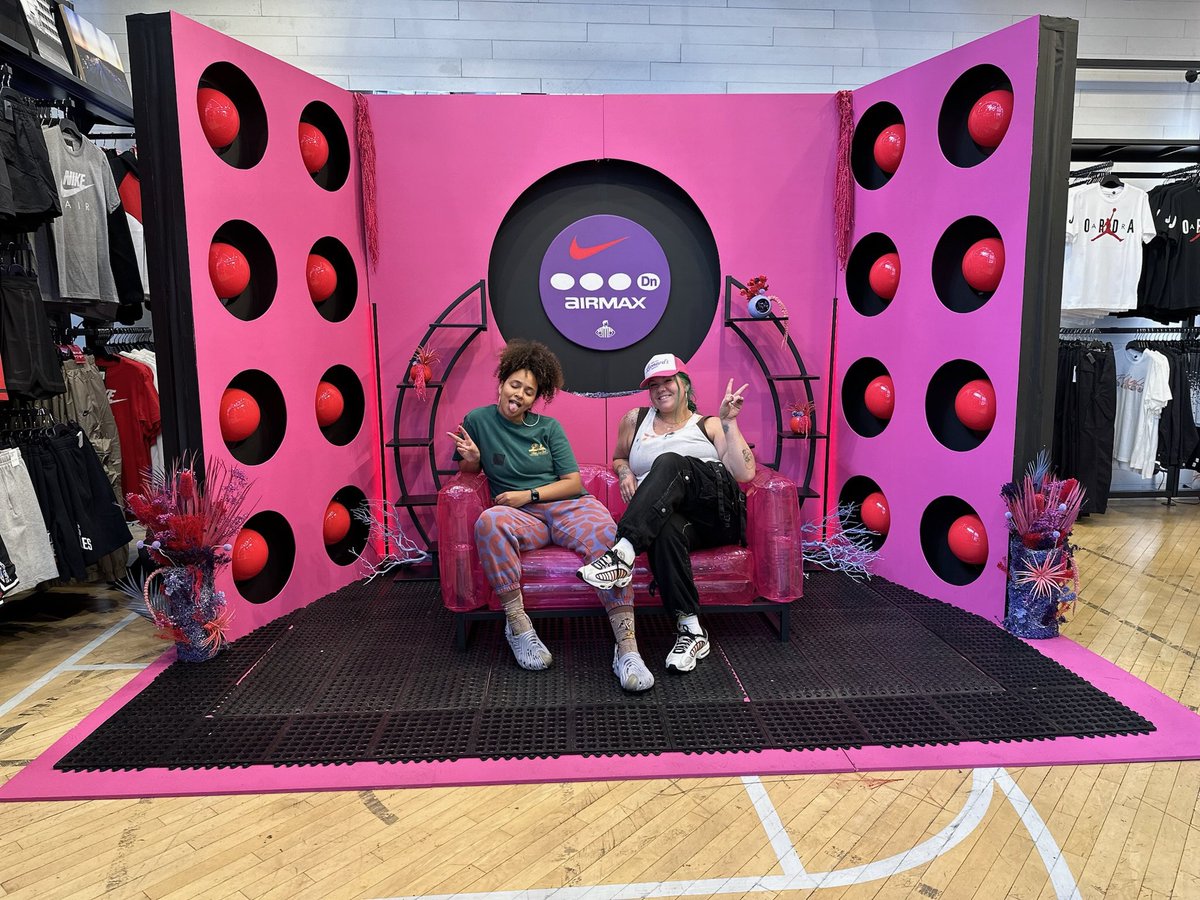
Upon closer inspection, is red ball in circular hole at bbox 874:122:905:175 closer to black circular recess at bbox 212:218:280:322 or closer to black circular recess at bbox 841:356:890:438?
black circular recess at bbox 841:356:890:438

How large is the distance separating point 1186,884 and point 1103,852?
0.51ft

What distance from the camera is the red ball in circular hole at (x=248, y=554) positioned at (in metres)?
3.03

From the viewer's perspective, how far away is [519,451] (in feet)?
9.84

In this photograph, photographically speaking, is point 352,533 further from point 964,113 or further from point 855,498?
point 964,113

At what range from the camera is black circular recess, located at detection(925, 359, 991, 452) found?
3.29m

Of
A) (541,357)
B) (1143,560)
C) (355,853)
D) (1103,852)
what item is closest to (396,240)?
(541,357)

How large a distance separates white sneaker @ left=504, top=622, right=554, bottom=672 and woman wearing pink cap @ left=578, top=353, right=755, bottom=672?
0.36 metres

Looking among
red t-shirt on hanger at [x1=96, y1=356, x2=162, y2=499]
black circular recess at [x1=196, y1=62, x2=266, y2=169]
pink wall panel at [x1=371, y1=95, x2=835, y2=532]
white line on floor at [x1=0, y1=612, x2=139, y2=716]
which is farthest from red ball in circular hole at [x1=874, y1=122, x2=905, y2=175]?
white line on floor at [x1=0, y1=612, x2=139, y2=716]

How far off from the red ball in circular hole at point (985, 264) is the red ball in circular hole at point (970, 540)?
3.21 feet

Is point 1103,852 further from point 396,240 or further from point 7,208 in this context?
point 7,208

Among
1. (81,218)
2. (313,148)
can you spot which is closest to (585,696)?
(313,148)

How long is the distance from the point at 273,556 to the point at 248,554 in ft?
0.85

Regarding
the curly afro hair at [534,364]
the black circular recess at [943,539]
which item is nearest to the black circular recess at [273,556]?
the curly afro hair at [534,364]

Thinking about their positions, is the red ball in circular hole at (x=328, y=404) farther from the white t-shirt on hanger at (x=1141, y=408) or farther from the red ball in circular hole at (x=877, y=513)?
the white t-shirt on hanger at (x=1141, y=408)
